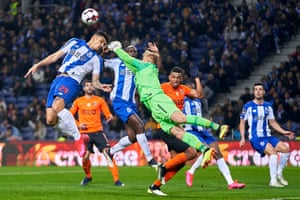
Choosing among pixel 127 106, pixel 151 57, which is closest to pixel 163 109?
pixel 151 57

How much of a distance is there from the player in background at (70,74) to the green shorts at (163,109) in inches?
82.8

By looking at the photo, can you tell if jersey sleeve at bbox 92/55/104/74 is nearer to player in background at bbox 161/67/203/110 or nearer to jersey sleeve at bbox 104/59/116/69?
player in background at bbox 161/67/203/110

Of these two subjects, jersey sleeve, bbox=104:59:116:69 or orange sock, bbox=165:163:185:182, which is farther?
jersey sleeve, bbox=104:59:116:69

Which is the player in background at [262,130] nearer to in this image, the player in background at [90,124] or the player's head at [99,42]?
the player in background at [90,124]

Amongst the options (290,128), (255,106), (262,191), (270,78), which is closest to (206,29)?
(270,78)

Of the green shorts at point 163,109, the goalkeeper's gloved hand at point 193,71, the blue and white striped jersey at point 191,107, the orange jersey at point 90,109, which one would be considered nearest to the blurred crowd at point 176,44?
the goalkeeper's gloved hand at point 193,71

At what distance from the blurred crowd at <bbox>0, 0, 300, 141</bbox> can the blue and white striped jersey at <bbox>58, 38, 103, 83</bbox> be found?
1338 cm

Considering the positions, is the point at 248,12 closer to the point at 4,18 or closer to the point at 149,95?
the point at 4,18

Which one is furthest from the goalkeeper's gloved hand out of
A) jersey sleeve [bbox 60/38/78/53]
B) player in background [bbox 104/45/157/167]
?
jersey sleeve [bbox 60/38/78/53]

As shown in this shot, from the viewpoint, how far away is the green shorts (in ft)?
51.2

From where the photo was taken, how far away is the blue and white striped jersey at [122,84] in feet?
66.2

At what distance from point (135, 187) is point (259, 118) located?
3766 mm

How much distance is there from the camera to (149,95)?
15977 mm

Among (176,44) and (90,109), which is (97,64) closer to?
(90,109)
